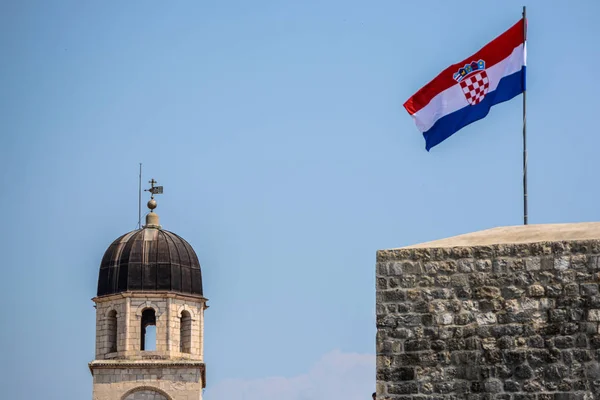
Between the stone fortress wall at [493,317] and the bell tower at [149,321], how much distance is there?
3348cm

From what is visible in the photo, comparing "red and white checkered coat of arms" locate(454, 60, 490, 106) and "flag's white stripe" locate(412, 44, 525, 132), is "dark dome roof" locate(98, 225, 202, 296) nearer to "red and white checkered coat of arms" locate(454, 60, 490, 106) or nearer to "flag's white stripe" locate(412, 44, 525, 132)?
"flag's white stripe" locate(412, 44, 525, 132)

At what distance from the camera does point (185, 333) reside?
162 feet

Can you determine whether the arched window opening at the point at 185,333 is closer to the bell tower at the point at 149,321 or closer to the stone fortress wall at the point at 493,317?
the bell tower at the point at 149,321

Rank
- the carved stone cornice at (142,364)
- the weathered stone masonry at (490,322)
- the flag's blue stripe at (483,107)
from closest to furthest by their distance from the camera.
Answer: the weathered stone masonry at (490,322) < the flag's blue stripe at (483,107) < the carved stone cornice at (142,364)

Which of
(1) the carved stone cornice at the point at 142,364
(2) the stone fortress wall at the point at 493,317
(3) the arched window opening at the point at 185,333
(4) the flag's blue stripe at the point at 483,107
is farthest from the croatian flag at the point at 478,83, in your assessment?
(3) the arched window opening at the point at 185,333

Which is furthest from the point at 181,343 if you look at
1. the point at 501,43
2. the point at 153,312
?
the point at 501,43

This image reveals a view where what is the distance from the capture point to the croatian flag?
17688 millimetres

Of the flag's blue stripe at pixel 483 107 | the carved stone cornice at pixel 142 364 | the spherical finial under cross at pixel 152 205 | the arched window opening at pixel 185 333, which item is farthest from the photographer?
the spherical finial under cross at pixel 152 205

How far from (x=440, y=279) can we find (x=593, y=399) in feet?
6.06

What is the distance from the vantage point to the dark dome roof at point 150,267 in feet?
161

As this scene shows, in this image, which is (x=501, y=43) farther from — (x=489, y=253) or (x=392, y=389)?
(x=392, y=389)

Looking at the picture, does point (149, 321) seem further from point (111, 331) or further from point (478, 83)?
point (478, 83)

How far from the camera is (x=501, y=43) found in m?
17.8

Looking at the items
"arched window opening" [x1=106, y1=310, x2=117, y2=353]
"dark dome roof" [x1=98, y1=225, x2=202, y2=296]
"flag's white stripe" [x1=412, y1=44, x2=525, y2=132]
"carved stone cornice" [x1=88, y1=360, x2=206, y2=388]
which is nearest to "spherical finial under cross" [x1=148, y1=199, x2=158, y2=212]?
"dark dome roof" [x1=98, y1=225, x2=202, y2=296]
